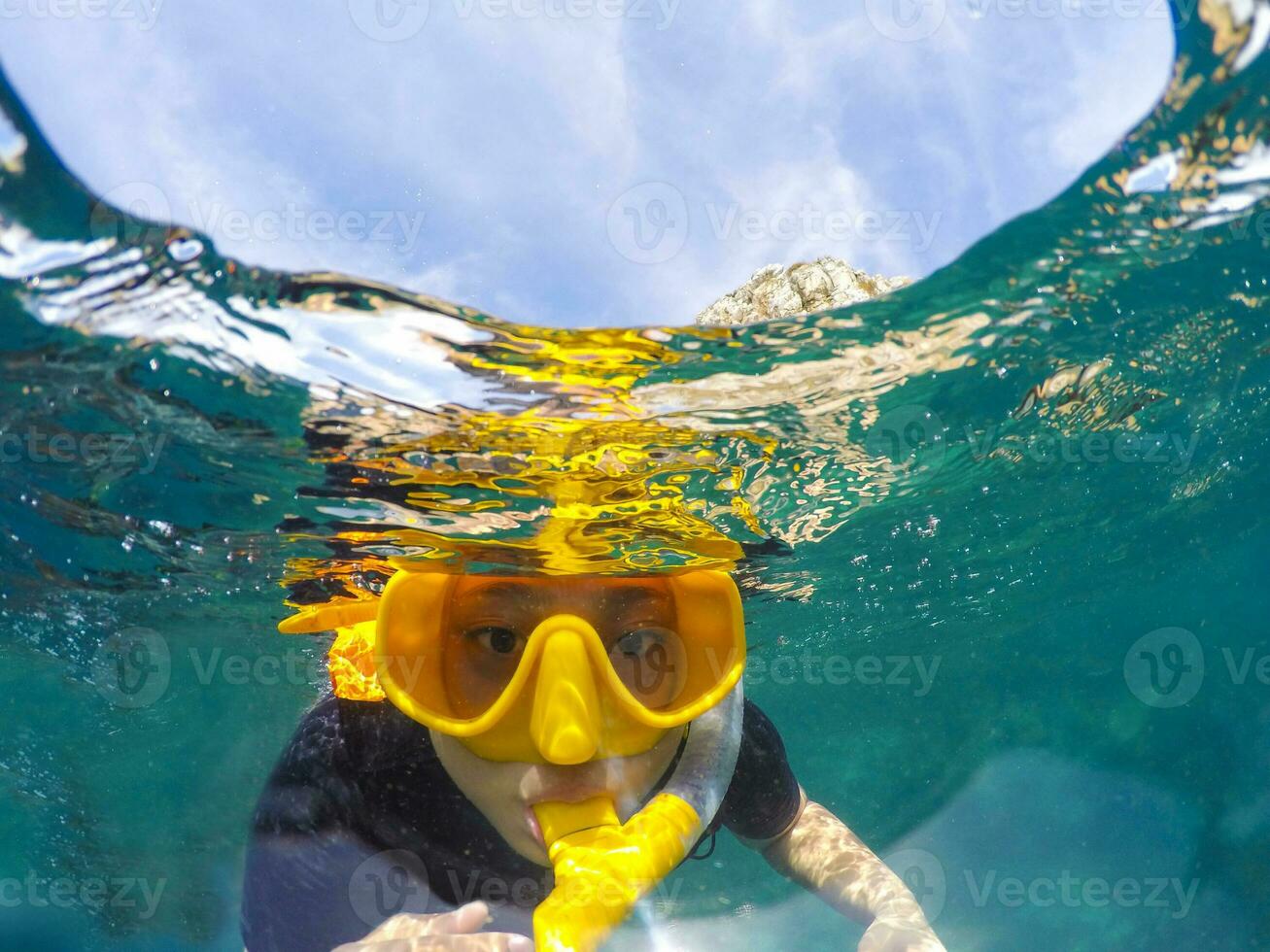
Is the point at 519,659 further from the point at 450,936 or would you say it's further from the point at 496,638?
the point at 450,936

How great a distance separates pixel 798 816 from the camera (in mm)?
6086

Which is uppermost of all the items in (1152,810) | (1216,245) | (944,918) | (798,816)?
(1216,245)

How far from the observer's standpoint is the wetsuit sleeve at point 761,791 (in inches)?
234

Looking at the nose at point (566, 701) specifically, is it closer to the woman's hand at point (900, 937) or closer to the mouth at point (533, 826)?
the mouth at point (533, 826)

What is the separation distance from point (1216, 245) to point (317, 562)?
→ 9.84m

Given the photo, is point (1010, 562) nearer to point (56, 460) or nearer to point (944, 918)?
point (944, 918)

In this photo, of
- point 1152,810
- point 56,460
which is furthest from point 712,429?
point 1152,810
